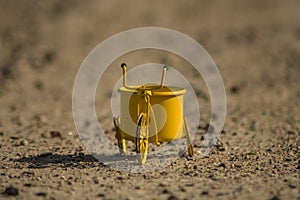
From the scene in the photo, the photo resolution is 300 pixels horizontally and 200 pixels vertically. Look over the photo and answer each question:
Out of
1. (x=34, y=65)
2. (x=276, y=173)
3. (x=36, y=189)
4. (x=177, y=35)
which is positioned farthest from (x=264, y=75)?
(x=36, y=189)

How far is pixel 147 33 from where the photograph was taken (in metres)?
16.2

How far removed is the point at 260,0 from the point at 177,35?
5.42 meters

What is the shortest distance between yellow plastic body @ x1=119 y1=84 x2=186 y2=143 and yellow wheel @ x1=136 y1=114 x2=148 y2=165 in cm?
10

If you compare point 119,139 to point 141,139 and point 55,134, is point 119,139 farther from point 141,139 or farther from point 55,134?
point 55,134

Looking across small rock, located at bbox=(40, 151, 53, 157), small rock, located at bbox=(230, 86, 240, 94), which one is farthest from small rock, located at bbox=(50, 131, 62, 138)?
small rock, located at bbox=(230, 86, 240, 94)

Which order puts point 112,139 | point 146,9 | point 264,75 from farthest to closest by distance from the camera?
point 146,9 → point 264,75 → point 112,139

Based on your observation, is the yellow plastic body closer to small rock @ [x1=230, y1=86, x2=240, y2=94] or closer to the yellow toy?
the yellow toy

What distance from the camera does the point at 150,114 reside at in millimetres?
5832

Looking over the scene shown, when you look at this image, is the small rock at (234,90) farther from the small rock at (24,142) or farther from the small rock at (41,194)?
the small rock at (41,194)

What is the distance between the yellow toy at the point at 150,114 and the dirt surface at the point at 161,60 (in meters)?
0.38

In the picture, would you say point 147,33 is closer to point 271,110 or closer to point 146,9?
point 146,9

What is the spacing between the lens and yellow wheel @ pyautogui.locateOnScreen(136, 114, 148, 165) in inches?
223

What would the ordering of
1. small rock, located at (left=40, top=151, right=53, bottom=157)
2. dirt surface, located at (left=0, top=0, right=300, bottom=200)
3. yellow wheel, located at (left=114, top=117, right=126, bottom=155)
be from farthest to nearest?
small rock, located at (left=40, top=151, right=53, bottom=157)
yellow wheel, located at (left=114, top=117, right=126, bottom=155)
dirt surface, located at (left=0, top=0, right=300, bottom=200)

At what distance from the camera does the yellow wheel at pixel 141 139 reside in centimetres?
566
